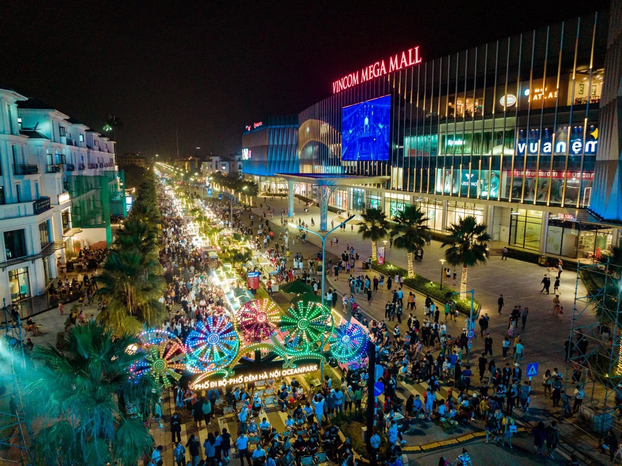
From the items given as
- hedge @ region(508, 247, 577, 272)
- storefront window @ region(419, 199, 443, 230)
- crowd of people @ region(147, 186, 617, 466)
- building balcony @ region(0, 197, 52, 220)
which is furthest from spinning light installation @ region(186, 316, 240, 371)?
storefront window @ region(419, 199, 443, 230)

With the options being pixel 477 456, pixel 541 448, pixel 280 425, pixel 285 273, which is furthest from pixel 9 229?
pixel 541 448

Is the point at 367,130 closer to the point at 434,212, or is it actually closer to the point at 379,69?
the point at 379,69

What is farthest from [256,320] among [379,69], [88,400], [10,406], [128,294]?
[379,69]

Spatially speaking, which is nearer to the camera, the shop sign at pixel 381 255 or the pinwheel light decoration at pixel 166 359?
the pinwheel light decoration at pixel 166 359

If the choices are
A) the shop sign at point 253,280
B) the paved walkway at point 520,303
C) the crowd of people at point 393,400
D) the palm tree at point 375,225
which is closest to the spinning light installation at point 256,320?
the crowd of people at point 393,400

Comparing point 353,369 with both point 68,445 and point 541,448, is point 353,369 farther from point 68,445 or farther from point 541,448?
point 68,445

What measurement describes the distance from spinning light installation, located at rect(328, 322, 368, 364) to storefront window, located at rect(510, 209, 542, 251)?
31.1 m

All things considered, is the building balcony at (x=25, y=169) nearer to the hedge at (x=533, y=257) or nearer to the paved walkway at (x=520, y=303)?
the paved walkway at (x=520, y=303)

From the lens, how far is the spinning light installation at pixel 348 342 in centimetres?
1762

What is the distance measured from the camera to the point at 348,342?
17656mm

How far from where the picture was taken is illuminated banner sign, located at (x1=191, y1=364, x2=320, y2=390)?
16.5 meters

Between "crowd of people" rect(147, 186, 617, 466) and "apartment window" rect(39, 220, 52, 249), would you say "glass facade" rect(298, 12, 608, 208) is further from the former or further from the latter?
"apartment window" rect(39, 220, 52, 249)

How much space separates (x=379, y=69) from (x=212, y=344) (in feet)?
184

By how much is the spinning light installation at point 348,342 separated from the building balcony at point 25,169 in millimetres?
26001
